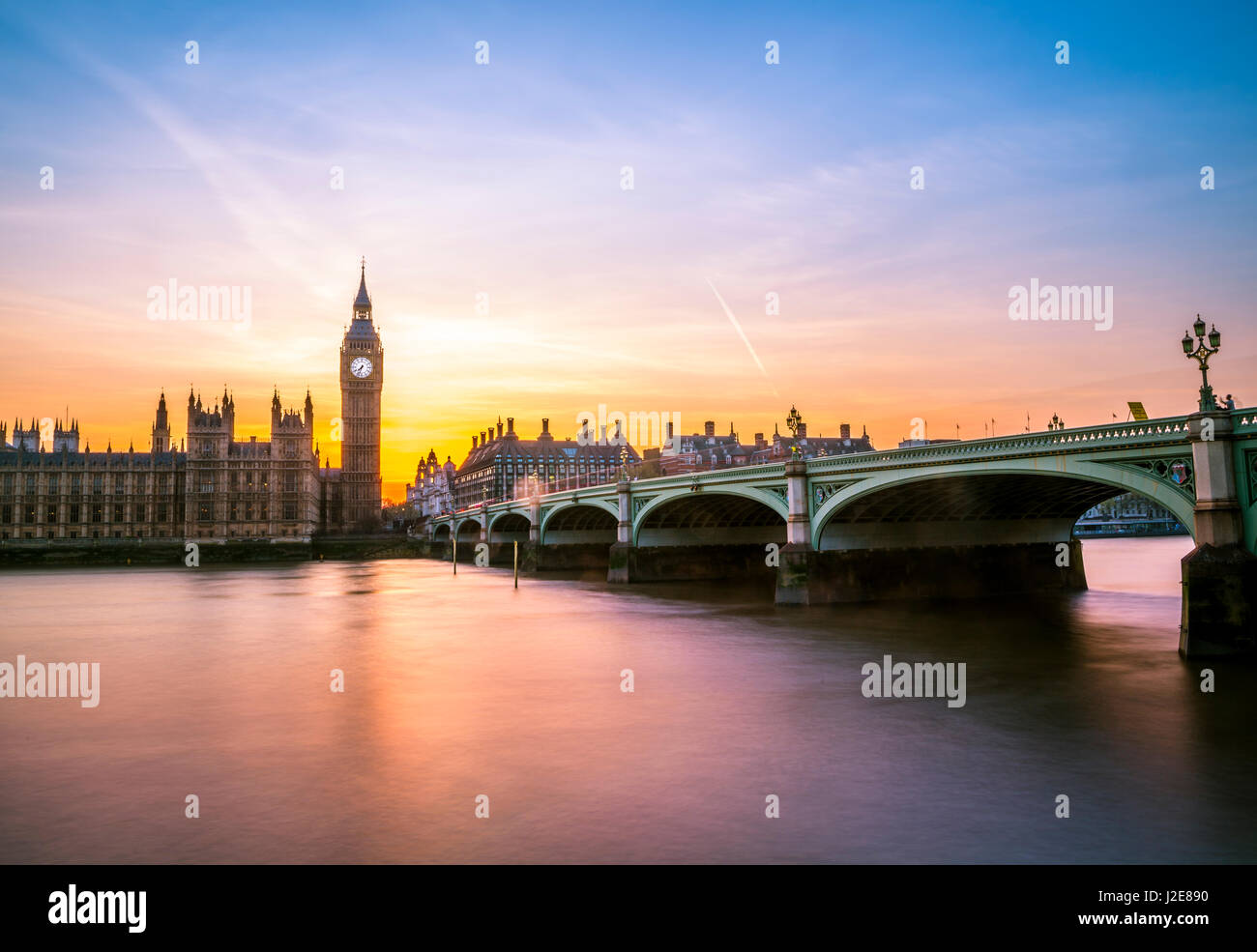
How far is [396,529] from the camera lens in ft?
528

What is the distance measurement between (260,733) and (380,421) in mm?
164067

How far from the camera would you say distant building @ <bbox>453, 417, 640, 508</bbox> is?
151 meters

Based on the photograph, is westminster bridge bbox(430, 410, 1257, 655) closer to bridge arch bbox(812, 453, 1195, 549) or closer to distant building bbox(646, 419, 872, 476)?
bridge arch bbox(812, 453, 1195, 549)

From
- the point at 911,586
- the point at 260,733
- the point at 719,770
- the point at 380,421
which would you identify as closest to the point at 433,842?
the point at 719,770

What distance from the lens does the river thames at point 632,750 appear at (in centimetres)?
959

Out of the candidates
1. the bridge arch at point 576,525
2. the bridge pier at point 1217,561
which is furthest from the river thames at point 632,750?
the bridge arch at point 576,525

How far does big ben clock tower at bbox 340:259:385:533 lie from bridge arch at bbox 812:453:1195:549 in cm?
13203

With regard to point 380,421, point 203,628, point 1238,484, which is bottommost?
point 203,628

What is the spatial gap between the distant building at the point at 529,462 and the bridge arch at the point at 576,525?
6929 centimetres

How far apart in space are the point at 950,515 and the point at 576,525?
128ft

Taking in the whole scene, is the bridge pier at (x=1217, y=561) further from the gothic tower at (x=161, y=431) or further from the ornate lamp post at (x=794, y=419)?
the gothic tower at (x=161, y=431)

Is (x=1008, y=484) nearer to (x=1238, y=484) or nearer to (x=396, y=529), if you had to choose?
(x=1238, y=484)

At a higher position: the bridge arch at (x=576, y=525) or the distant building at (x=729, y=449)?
the distant building at (x=729, y=449)
